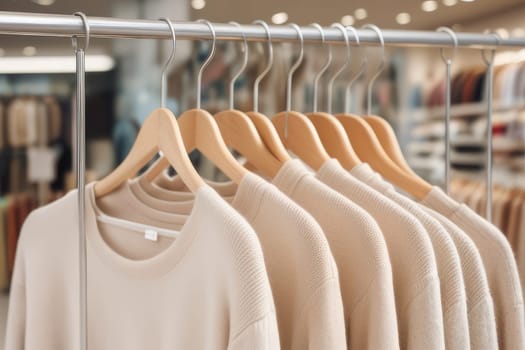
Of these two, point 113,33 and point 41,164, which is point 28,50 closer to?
point 41,164

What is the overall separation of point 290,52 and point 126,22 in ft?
6.13

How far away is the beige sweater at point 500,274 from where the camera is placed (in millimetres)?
817

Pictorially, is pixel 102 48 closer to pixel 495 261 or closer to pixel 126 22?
pixel 126 22

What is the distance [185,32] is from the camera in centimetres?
84

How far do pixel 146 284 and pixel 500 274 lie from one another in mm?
444

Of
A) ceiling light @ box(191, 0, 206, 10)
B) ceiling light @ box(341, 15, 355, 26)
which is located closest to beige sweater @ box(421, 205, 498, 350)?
ceiling light @ box(191, 0, 206, 10)

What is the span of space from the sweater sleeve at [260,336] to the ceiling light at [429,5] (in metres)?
2.89

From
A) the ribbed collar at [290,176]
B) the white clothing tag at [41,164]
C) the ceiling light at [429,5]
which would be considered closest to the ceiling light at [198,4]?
the white clothing tag at [41,164]

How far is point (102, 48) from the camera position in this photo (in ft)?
7.44

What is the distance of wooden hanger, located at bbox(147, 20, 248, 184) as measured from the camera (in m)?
0.78

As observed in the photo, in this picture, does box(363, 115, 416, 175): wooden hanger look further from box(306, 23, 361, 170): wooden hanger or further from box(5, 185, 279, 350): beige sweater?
box(5, 185, 279, 350): beige sweater

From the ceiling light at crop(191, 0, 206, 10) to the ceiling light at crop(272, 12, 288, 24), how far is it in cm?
36

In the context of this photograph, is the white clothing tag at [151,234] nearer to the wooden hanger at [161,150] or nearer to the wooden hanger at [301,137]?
the wooden hanger at [161,150]

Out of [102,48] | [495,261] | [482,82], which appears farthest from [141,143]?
[482,82]
